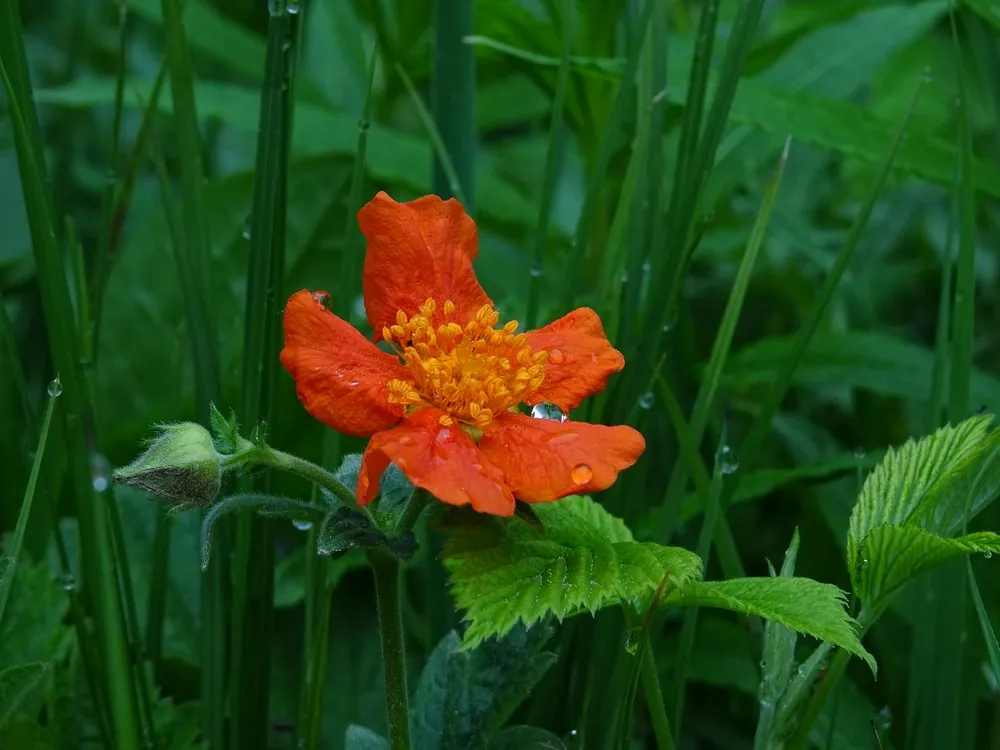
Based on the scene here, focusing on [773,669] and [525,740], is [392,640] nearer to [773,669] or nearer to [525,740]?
[525,740]

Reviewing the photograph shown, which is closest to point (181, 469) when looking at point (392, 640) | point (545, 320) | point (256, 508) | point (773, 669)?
point (256, 508)

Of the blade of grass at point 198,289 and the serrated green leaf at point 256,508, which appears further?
the blade of grass at point 198,289

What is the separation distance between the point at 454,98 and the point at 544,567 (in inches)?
20.5

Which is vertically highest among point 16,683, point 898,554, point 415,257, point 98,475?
point 415,257

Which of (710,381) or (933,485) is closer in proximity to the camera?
(933,485)

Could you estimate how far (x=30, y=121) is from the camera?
0.82 metres

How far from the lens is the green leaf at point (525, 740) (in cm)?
72

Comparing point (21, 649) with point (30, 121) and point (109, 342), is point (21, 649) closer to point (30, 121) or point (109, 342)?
point (30, 121)

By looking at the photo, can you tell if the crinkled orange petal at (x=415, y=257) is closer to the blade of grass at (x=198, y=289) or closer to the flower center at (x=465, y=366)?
the flower center at (x=465, y=366)

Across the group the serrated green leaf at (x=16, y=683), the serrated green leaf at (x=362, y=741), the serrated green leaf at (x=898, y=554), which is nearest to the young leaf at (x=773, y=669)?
the serrated green leaf at (x=898, y=554)

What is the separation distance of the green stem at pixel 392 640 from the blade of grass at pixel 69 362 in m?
0.19

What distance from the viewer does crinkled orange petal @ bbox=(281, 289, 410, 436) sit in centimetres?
62

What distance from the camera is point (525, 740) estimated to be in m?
0.73

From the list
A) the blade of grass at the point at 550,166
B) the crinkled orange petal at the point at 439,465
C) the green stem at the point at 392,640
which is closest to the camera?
the crinkled orange petal at the point at 439,465
